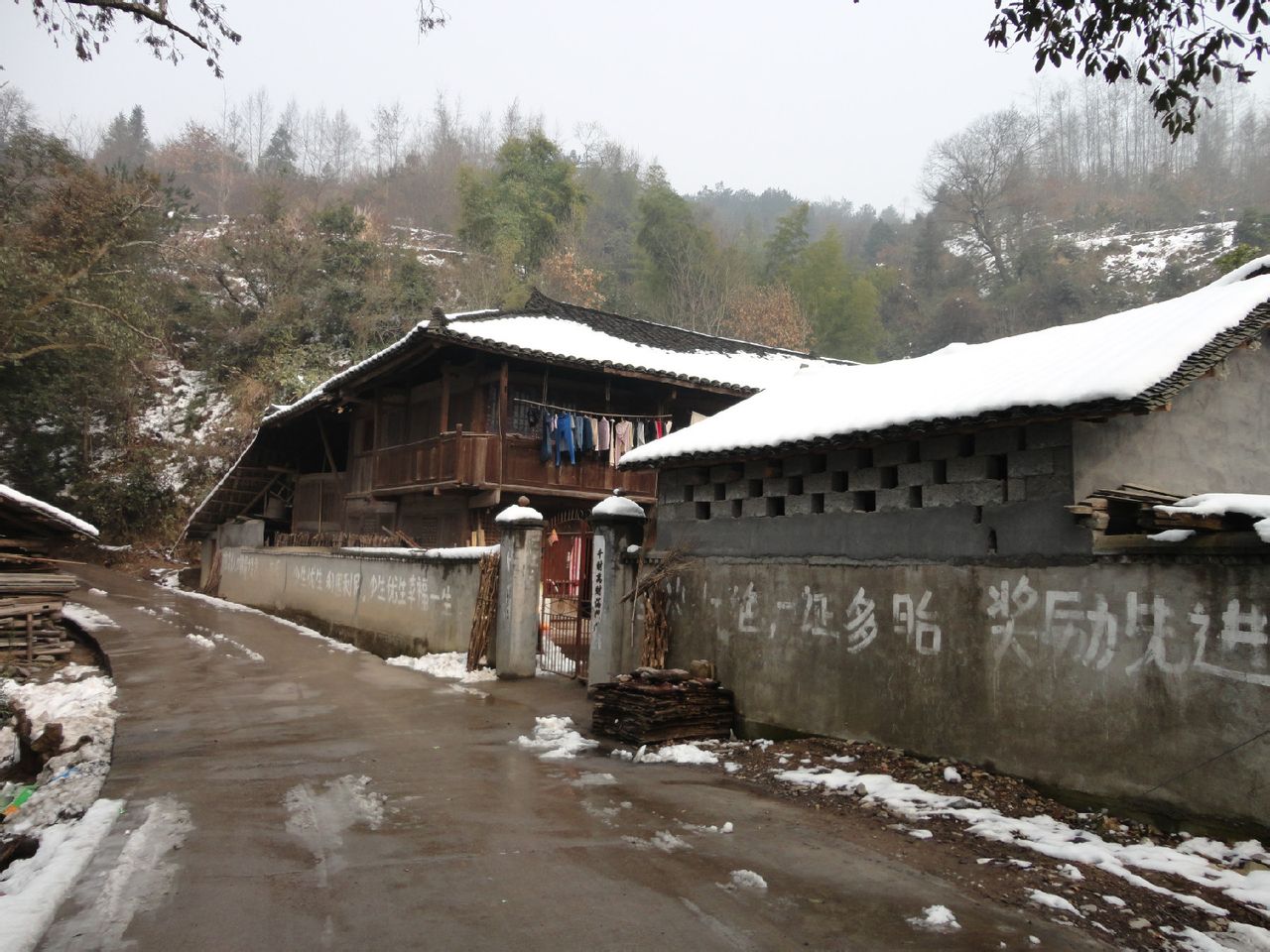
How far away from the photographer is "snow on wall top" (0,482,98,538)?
41.8 feet

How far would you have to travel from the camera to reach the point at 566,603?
13.2 metres

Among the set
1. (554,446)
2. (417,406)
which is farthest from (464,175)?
(554,446)

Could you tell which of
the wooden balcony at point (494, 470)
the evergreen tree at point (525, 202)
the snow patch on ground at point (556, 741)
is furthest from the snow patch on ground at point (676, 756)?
the evergreen tree at point (525, 202)

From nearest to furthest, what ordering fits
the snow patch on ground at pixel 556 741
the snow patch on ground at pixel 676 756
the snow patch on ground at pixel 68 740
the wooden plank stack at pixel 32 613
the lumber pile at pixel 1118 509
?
the lumber pile at pixel 1118 509
the snow patch on ground at pixel 68 740
the snow patch on ground at pixel 676 756
the snow patch on ground at pixel 556 741
the wooden plank stack at pixel 32 613

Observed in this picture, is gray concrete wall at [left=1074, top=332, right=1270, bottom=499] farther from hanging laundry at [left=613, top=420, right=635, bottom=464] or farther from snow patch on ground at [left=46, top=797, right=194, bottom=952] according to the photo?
hanging laundry at [left=613, top=420, right=635, bottom=464]

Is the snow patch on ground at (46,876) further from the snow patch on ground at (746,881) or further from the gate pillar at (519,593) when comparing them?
the gate pillar at (519,593)

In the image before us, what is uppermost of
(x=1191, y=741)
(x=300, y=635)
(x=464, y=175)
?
(x=464, y=175)

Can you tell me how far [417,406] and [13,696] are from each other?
11.3 metres

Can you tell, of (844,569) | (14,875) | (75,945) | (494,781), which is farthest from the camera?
(844,569)

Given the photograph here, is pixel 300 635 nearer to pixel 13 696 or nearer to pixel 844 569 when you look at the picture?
pixel 13 696

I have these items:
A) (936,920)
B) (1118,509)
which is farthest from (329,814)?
(1118,509)

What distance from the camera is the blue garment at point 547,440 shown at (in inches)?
706

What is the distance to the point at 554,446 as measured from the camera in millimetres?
18047

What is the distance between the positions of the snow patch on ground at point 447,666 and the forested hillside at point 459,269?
16.0 m
